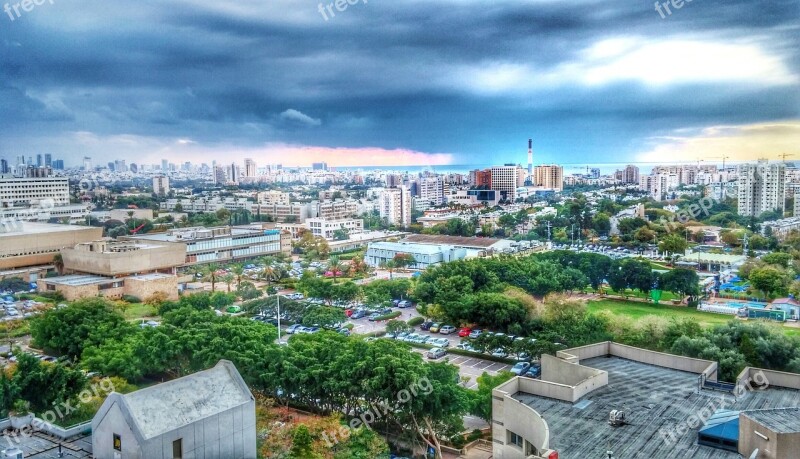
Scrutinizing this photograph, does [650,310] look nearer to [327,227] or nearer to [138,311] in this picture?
[138,311]

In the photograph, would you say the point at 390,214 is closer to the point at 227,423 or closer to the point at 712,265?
the point at 712,265

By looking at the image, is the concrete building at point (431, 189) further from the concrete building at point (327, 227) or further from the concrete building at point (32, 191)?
the concrete building at point (32, 191)

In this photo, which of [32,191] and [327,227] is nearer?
[32,191]

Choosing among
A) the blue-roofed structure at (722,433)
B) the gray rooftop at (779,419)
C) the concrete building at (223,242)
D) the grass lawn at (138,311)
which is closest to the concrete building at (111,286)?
the grass lawn at (138,311)

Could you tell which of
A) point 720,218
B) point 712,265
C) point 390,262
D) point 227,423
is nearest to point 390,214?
point 390,262

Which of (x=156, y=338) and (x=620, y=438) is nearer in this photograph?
(x=620, y=438)

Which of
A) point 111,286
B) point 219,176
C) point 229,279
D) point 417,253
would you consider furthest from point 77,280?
point 219,176
